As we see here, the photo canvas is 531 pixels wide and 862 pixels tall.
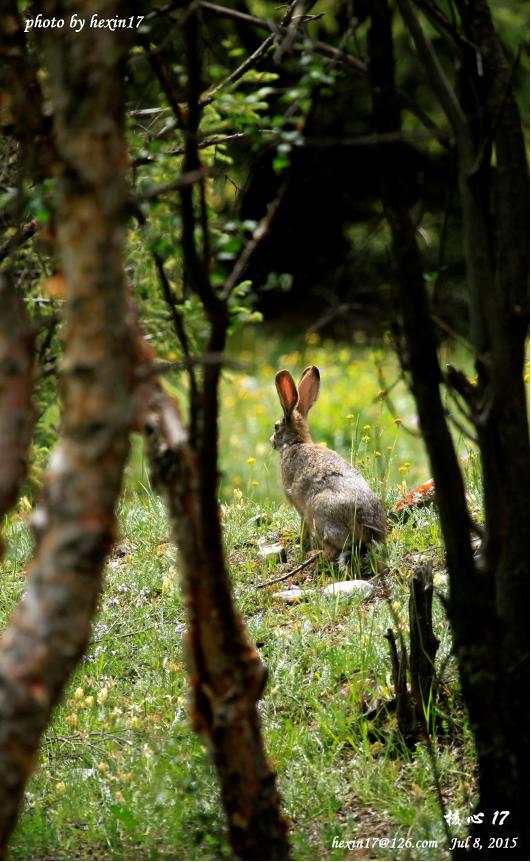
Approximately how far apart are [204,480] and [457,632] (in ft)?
2.77

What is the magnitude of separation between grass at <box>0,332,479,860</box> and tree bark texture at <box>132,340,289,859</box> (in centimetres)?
30

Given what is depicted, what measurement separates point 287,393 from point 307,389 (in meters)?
0.24

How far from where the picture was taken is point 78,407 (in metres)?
2.18

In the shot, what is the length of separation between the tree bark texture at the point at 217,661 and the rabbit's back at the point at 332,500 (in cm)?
232

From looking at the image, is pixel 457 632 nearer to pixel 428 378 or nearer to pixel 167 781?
pixel 428 378

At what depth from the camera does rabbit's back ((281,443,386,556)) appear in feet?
16.5

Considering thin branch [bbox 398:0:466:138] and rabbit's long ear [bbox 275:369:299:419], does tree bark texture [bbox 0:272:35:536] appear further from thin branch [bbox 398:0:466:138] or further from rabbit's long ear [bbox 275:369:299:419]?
rabbit's long ear [bbox 275:369:299:419]

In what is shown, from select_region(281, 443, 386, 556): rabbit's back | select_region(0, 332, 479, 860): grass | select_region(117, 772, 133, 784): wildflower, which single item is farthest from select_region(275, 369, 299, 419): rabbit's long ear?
select_region(117, 772, 133, 784): wildflower

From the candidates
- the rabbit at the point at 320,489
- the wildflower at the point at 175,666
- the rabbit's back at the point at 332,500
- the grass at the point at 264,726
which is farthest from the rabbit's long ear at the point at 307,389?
the wildflower at the point at 175,666

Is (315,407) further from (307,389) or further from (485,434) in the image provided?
(485,434)

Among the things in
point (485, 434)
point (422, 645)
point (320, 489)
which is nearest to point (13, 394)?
point (485, 434)

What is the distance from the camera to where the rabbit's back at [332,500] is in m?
5.04

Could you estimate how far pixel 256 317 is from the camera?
536 cm

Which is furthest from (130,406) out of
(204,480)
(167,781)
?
(167,781)
